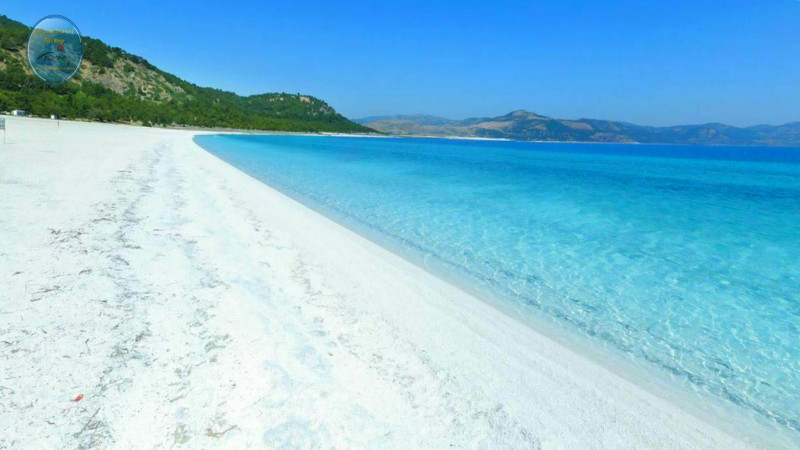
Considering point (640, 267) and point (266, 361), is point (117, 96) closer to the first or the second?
point (266, 361)

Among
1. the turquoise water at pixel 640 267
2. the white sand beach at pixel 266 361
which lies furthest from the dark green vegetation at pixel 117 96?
the white sand beach at pixel 266 361

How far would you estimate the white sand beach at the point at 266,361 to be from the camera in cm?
283

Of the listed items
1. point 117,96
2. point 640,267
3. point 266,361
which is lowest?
point 640,267

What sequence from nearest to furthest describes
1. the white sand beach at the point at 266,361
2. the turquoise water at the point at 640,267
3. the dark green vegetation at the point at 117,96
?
1. the white sand beach at the point at 266,361
2. the turquoise water at the point at 640,267
3. the dark green vegetation at the point at 117,96

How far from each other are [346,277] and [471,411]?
3.41 metres

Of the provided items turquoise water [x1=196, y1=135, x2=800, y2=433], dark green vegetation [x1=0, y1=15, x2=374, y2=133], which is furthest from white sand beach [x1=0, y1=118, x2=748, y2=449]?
dark green vegetation [x1=0, y1=15, x2=374, y2=133]

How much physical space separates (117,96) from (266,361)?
112303 millimetres

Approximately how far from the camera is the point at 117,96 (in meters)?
88.6

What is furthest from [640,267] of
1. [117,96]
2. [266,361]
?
[117,96]

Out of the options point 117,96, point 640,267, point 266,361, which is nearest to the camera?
point 266,361

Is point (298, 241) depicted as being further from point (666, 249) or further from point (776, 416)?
point (666, 249)

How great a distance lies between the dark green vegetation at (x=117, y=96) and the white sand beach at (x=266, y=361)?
79.4 m

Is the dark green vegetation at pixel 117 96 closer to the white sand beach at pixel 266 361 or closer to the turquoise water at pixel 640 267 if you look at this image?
the turquoise water at pixel 640 267

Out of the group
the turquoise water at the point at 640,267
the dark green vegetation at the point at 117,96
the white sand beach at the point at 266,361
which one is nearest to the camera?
the white sand beach at the point at 266,361
